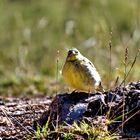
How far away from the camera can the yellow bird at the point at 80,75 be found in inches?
235

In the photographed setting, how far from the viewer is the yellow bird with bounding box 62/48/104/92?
598 centimetres

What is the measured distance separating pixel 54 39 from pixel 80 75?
8655 mm

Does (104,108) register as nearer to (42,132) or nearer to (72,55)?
(42,132)

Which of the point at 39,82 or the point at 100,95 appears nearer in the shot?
the point at 100,95

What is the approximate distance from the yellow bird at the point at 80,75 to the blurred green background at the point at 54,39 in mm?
763

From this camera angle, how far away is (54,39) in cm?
1460

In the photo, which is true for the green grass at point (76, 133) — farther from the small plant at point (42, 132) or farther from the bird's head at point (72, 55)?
the bird's head at point (72, 55)

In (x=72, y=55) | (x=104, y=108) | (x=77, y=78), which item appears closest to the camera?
(x=104, y=108)

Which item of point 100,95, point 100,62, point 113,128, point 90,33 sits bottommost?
point 113,128

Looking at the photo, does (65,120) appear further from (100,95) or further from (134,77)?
(134,77)

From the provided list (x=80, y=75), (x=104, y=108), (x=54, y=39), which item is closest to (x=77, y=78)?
(x=80, y=75)

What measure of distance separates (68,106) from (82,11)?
11.5 meters

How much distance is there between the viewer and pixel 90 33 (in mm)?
15305

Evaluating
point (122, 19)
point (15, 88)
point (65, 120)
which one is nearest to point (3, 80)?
point (15, 88)
